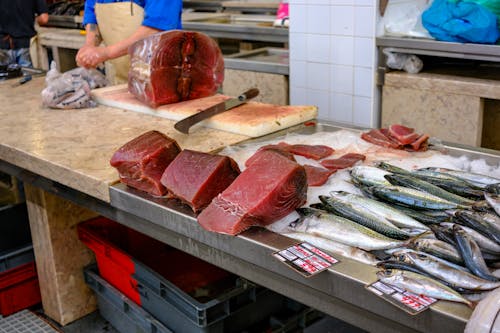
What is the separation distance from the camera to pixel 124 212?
90.6 inches

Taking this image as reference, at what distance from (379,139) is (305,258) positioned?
106cm

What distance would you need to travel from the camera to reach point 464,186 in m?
1.90

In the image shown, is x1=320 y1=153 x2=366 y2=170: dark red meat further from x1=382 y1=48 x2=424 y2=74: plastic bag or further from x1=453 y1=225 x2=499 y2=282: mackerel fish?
x1=382 y1=48 x2=424 y2=74: plastic bag

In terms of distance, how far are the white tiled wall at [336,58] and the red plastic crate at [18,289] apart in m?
2.48

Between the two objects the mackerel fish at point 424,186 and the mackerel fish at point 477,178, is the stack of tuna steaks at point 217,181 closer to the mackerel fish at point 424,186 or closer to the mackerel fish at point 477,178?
the mackerel fish at point 424,186

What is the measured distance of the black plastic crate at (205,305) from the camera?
2.62m

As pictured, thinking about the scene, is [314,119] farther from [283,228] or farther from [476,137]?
[476,137]

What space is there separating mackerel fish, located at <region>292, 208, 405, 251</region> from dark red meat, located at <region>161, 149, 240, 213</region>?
34 cm

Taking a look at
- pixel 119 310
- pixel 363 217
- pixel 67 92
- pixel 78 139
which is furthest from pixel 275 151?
pixel 67 92

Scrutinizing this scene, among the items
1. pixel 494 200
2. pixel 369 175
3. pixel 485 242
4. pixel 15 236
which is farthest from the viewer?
pixel 15 236

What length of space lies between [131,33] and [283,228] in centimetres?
291

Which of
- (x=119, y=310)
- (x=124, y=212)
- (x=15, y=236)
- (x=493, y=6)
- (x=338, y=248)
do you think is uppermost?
(x=493, y=6)

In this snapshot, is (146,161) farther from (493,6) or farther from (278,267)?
(493,6)

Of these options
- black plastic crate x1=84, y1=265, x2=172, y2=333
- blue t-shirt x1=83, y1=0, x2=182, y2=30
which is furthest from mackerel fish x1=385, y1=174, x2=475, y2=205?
blue t-shirt x1=83, y1=0, x2=182, y2=30
